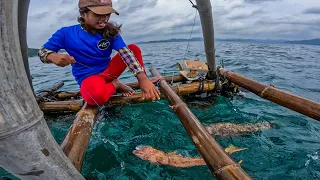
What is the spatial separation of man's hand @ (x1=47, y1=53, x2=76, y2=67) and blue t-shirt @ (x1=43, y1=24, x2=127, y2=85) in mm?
428

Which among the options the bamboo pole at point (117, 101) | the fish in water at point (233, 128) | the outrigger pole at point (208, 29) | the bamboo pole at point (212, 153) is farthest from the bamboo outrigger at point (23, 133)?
the outrigger pole at point (208, 29)

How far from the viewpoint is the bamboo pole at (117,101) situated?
4832 mm

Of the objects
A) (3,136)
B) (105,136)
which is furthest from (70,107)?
(3,136)

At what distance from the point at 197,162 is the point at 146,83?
1509 millimetres

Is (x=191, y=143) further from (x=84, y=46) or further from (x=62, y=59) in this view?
(x=62, y=59)

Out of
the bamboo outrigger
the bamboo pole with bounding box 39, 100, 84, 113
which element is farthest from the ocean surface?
the bamboo outrigger

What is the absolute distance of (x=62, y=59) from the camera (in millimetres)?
3074

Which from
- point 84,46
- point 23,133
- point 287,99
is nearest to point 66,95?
point 84,46

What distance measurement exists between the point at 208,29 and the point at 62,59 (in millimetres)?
4095

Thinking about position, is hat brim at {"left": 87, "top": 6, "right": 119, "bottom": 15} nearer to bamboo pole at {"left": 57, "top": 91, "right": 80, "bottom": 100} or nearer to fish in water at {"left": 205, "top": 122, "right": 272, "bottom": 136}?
fish in water at {"left": 205, "top": 122, "right": 272, "bottom": 136}

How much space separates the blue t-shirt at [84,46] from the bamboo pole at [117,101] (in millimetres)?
785

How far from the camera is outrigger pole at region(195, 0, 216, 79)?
5.80 metres

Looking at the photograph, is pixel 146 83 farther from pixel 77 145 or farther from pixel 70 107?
pixel 70 107

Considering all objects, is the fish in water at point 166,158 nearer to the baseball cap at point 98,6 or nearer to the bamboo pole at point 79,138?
the bamboo pole at point 79,138
